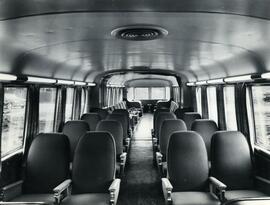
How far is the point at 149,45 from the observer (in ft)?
12.8

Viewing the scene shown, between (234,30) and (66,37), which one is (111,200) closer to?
(66,37)

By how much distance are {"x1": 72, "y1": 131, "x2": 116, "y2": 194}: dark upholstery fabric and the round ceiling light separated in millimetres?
1388

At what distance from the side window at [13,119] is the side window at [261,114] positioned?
3.83 m

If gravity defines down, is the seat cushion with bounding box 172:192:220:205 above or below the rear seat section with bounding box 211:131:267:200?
below

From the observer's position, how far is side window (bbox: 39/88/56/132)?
5215 millimetres

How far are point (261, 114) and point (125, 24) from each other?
3047 mm

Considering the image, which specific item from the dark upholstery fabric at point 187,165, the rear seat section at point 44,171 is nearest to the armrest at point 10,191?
the rear seat section at point 44,171

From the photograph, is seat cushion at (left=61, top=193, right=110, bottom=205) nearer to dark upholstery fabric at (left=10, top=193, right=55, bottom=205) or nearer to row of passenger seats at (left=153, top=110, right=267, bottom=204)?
dark upholstery fabric at (left=10, top=193, right=55, bottom=205)

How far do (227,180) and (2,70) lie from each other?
3.35 m

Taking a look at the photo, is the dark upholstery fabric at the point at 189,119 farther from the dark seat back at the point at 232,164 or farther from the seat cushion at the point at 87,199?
the seat cushion at the point at 87,199

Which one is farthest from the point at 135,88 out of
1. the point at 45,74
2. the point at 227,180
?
the point at 227,180

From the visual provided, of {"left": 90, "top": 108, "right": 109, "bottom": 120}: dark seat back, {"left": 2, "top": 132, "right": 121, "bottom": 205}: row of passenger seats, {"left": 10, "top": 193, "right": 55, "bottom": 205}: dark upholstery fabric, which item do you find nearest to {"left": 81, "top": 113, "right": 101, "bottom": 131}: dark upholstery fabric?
{"left": 90, "top": 108, "right": 109, "bottom": 120}: dark seat back

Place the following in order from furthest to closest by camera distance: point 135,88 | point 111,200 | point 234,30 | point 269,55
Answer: point 135,88
point 269,55
point 111,200
point 234,30

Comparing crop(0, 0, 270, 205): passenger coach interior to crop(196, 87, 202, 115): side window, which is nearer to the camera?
crop(0, 0, 270, 205): passenger coach interior
